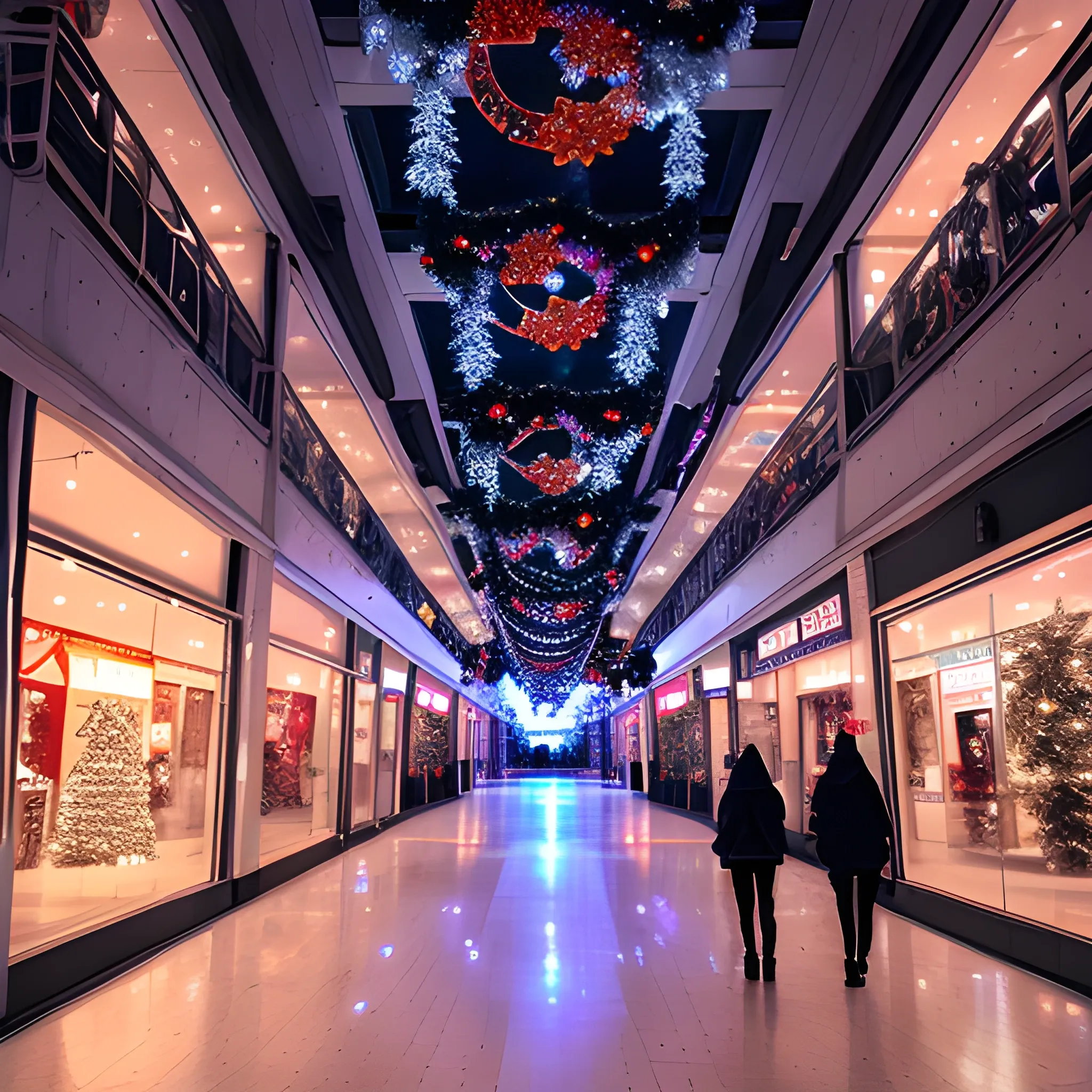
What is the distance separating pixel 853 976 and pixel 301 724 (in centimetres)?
674

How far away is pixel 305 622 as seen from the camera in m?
9.91

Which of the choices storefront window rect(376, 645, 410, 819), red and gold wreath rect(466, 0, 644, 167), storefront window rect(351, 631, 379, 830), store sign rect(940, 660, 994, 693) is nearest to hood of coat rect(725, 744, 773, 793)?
store sign rect(940, 660, 994, 693)

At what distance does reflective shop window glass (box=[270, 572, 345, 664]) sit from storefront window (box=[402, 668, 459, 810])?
6827 millimetres

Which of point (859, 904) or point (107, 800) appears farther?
point (107, 800)

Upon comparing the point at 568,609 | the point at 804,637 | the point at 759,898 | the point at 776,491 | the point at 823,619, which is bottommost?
the point at 759,898

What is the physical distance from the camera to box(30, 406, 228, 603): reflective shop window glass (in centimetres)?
448

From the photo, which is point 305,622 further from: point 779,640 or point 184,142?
point 779,640

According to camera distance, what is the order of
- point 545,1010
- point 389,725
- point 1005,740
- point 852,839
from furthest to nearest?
point 389,725 → point 1005,740 → point 852,839 → point 545,1010

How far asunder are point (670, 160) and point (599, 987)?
15.8 ft

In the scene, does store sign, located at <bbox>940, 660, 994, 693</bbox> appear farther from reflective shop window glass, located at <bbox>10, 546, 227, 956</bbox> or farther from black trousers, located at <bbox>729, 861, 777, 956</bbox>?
reflective shop window glass, located at <bbox>10, 546, 227, 956</bbox>

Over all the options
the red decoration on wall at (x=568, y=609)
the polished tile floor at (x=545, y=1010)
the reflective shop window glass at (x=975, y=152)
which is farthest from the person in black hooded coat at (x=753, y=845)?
the red decoration on wall at (x=568, y=609)

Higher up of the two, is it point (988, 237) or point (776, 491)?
point (988, 237)

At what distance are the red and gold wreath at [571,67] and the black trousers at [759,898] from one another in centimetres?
406

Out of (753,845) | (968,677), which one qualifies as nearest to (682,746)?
(968,677)
